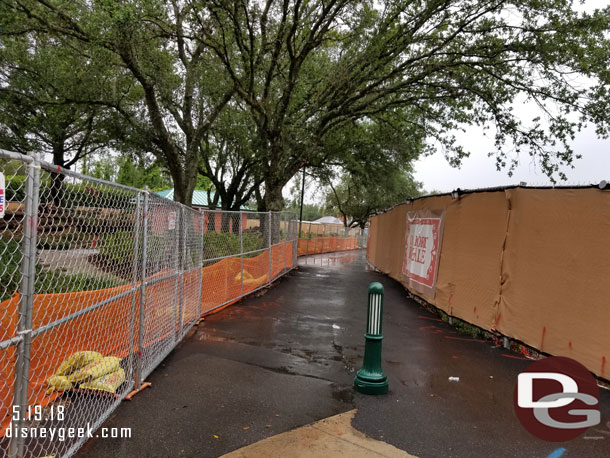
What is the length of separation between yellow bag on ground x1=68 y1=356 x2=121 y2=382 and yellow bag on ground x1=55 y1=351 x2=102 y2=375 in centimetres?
4

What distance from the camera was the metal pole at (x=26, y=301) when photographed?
224cm

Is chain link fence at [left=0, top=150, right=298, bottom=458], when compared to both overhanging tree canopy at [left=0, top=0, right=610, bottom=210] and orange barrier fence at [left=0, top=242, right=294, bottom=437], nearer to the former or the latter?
orange barrier fence at [left=0, top=242, right=294, bottom=437]

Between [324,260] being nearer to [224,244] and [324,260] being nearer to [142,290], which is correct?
[224,244]

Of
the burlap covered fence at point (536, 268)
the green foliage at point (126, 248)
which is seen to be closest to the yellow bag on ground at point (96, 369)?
the green foliage at point (126, 248)

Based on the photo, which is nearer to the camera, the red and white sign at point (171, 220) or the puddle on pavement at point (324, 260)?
the red and white sign at point (171, 220)

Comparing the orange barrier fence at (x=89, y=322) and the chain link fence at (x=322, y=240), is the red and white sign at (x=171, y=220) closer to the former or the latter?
the orange barrier fence at (x=89, y=322)

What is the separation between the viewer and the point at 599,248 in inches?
193

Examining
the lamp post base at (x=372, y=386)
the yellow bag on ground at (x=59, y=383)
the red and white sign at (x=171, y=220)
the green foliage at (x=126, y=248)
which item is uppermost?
the red and white sign at (x=171, y=220)

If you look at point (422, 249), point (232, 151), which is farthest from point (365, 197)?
point (422, 249)

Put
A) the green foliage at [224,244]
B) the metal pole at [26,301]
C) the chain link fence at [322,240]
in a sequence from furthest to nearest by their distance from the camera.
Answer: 1. the chain link fence at [322,240]
2. the green foliage at [224,244]
3. the metal pole at [26,301]

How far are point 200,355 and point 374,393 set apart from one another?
7.92 ft

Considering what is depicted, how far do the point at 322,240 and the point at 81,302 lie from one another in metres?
28.5

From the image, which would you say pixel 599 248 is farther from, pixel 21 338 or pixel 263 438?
pixel 21 338

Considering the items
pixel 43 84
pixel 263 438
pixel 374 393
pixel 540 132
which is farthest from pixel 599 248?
pixel 43 84
